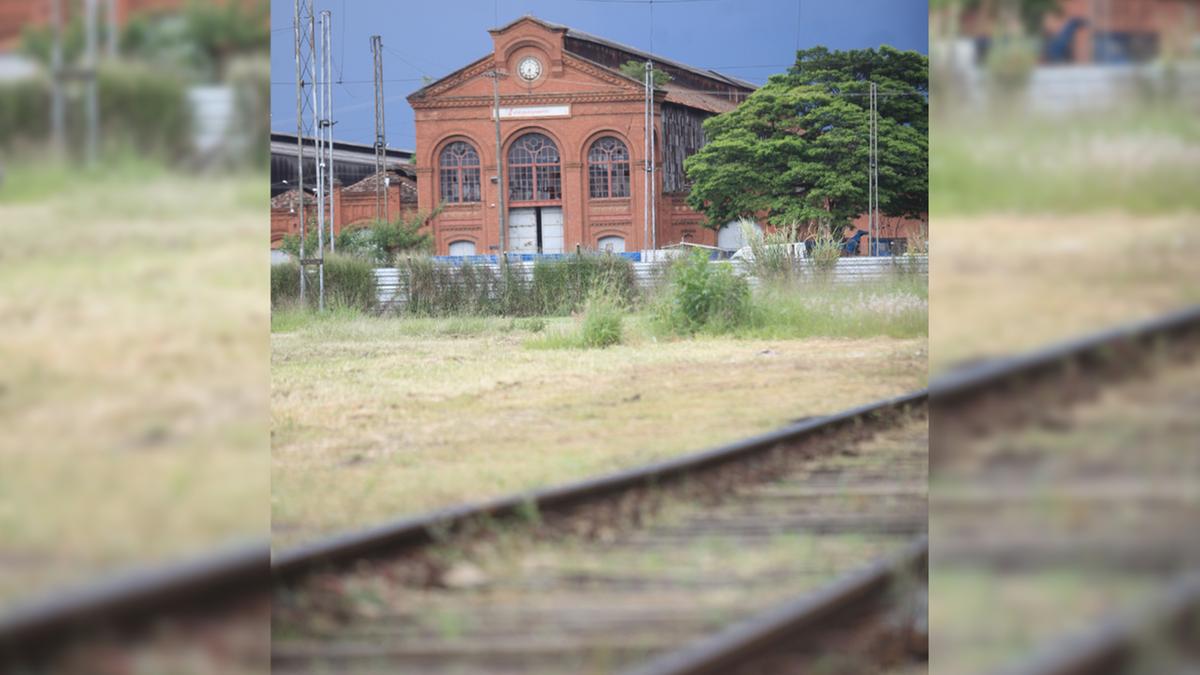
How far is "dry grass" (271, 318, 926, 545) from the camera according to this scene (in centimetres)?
581

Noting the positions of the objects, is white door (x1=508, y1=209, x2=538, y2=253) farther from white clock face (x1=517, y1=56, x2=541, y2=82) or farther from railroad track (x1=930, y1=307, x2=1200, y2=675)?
railroad track (x1=930, y1=307, x2=1200, y2=675)

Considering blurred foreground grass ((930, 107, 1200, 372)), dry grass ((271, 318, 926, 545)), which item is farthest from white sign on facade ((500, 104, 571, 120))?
blurred foreground grass ((930, 107, 1200, 372))

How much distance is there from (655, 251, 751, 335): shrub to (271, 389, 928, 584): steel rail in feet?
25.6

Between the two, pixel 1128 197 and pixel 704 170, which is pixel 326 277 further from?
pixel 704 170

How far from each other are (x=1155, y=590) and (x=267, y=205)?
4.92 feet

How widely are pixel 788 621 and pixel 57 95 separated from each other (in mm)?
2151

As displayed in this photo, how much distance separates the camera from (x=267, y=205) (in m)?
1.85

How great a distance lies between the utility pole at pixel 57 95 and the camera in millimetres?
1710

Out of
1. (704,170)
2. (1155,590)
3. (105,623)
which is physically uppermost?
(704,170)

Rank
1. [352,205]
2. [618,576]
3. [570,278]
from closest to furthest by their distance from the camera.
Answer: [618,576], [570,278], [352,205]

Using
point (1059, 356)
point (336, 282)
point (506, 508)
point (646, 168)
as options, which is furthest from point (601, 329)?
point (646, 168)

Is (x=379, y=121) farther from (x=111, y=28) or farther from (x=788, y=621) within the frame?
(x=111, y=28)

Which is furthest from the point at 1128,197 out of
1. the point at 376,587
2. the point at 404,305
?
the point at 404,305

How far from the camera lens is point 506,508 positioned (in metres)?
4.62
